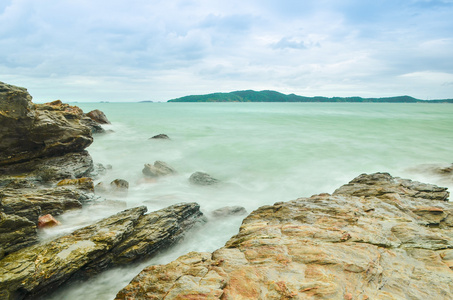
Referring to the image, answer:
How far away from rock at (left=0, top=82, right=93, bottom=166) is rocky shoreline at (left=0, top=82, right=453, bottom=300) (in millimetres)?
100

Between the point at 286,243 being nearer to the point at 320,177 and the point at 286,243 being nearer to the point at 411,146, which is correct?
the point at 320,177

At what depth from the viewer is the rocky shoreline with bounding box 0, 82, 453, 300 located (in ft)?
14.5

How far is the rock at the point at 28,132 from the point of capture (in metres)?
11.2

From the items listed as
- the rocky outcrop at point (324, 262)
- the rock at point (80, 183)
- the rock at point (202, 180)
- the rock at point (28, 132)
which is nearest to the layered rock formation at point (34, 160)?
the rock at point (28, 132)

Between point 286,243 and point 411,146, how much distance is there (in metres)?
25.7

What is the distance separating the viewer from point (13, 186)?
1016 centimetres

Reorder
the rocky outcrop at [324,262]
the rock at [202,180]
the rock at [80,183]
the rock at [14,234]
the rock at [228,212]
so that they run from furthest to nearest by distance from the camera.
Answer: the rock at [202,180]
the rock at [80,183]
the rock at [228,212]
the rock at [14,234]
the rocky outcrop at [324,262]

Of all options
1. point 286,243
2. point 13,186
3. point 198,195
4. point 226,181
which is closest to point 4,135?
point 13,186

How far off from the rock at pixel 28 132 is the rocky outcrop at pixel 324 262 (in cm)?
1075

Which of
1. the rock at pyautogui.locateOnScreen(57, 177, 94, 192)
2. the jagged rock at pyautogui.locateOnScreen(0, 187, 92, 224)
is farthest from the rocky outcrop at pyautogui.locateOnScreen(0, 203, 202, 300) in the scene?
the rock at pyautogui.locateOnScreen(57, 177, 94, 192)

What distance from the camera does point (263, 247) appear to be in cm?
560

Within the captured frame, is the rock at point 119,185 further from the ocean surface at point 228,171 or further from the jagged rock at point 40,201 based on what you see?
the jagged rock at point 40,201

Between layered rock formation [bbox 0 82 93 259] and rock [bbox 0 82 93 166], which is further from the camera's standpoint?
rock [bbox 0 82 93 166]

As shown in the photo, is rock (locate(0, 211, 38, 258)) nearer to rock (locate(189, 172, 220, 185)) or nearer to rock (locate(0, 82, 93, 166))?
rock (locate(0, 82, 93, 166))
